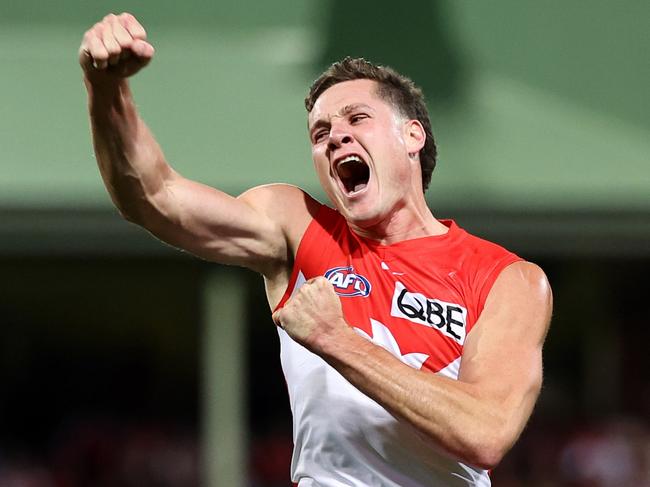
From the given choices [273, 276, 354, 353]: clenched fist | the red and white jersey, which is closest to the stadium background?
the red and white jersey

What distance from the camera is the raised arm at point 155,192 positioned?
3018mm

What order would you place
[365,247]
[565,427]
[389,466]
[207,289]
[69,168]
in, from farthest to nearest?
[565,427], [207,289], [69,168], [365,247], [389,466]

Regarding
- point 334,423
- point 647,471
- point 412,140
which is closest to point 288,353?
point 334,423

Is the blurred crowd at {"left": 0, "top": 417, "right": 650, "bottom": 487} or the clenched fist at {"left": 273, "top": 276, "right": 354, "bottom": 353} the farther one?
the blurred crowd at {"left": 0, "top": 417, "right": 650, "bottom": 487}

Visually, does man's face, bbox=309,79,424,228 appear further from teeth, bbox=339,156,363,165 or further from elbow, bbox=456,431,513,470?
elbow, bbox=456,431,513,470

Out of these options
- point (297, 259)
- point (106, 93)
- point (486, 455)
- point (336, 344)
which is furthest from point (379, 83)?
point (486, 455)

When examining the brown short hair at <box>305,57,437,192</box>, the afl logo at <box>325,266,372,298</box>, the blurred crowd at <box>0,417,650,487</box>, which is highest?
the brown short hair at <box>305,57,437,192</box>

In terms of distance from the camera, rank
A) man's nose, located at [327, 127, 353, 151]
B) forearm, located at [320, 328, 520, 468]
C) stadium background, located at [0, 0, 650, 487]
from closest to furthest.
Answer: forearm, located at [320, 328, 520, 468]
man's nose, located at [327, 127, 353, 151]
stadium background, located at [0, 0, 650, 487]

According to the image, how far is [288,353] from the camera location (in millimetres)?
3543

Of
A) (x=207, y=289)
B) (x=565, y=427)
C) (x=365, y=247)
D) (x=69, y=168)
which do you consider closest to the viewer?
(x=365, y=247)

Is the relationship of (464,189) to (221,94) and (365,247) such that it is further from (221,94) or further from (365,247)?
(365,247)

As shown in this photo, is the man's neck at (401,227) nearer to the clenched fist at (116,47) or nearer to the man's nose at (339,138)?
the man's nose at (339,138)

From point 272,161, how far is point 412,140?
349cm

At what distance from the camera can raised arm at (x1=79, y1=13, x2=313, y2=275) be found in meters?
3.02
